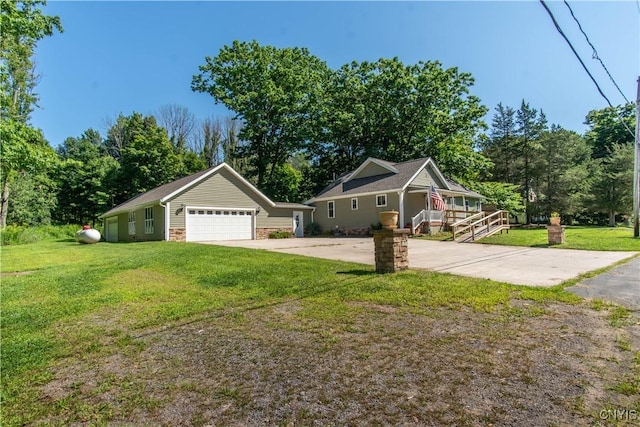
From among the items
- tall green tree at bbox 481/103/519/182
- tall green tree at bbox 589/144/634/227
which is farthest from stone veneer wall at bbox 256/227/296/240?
tall green tree at bbox 589/144/634/227

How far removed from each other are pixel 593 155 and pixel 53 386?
55.9 metres

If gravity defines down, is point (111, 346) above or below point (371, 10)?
below

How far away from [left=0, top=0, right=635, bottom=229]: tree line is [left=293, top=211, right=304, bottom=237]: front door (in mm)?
9501

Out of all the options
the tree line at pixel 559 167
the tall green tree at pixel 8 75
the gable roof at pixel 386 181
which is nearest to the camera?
the tall green tree at pixel 8 75

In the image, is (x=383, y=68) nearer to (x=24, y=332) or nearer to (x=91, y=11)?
(x=91, y=11)

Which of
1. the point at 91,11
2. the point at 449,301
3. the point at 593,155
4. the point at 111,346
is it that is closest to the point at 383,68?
the point at 91,11

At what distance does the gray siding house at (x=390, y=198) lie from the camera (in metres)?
19.8

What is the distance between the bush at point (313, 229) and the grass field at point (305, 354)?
714 inches

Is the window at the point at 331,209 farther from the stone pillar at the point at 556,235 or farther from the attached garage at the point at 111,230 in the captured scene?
the attached garage at the point at 111,230

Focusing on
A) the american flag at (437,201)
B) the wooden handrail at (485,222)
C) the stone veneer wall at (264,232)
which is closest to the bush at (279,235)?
the stone veneer wall at (264,232)

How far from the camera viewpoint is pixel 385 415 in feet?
7.13

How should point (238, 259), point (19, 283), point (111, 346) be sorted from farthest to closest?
1. point (238, 259)
2. point (19, 283)
3. point (111, 346)

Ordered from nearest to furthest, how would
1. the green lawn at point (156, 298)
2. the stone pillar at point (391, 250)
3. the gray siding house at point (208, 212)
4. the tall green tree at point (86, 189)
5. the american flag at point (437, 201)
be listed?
the green lawn at point (156, 298)
the stone pillar at point (391, 250)
the gray siding house at point (208, 212)
the american flag at point (437, 201)
the tall green tree at point (86, 189)

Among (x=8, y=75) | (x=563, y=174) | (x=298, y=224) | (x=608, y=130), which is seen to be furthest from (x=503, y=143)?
(x=8, y=75)
